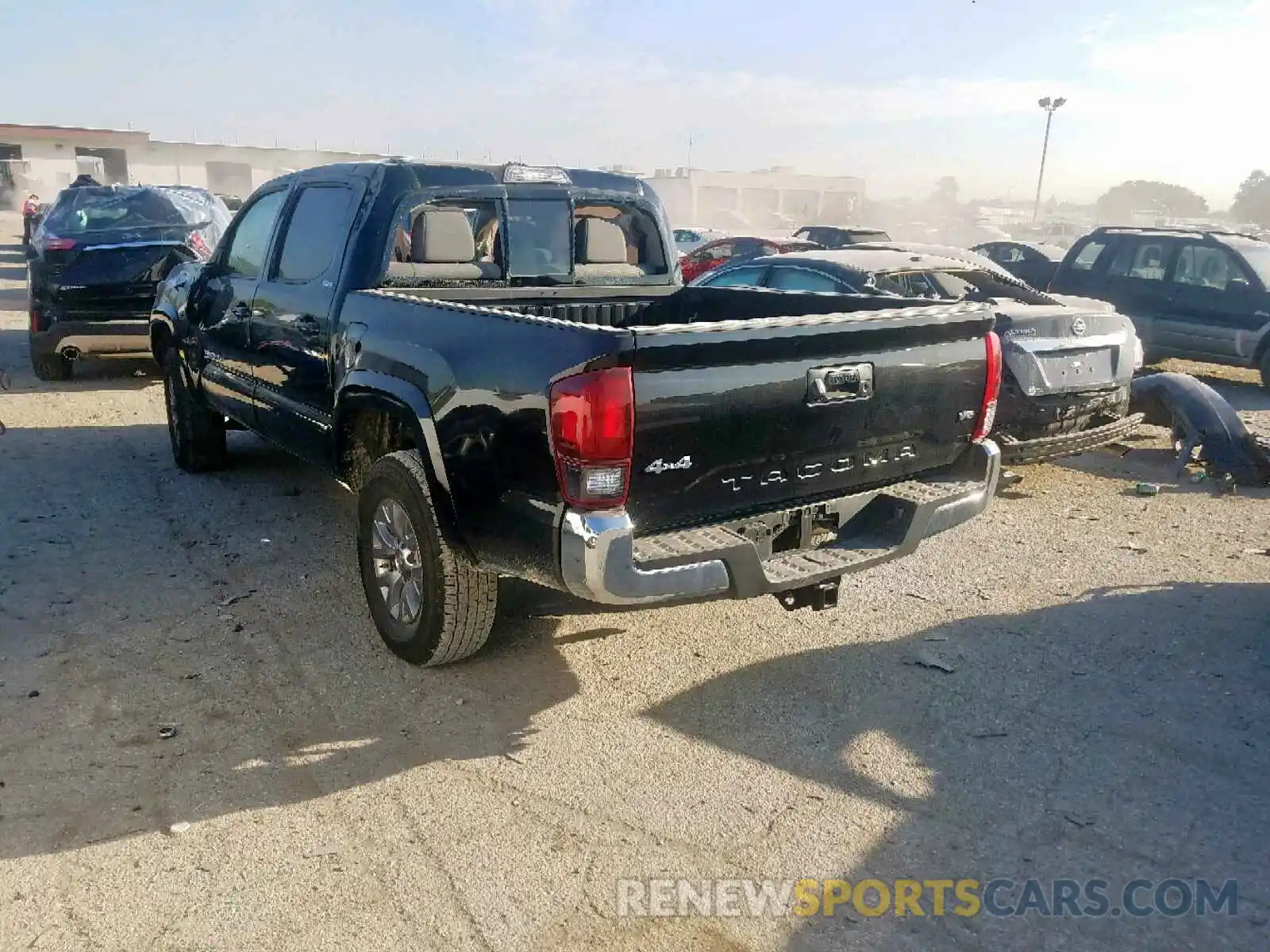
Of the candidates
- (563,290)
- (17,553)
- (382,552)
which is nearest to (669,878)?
(382,552)

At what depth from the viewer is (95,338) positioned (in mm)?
9625

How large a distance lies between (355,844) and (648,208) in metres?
3.77

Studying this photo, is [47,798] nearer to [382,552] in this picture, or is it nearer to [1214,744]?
[382,552]

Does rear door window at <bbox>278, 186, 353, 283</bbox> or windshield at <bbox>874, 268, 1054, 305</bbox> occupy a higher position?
rear door window at <bbox>278, 186, 353, 283</bbox>

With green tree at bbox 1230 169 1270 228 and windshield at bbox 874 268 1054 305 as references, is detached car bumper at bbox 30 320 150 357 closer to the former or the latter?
windshield at bbox 874 268 1054 305

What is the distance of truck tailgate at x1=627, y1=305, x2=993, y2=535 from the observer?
3211mm

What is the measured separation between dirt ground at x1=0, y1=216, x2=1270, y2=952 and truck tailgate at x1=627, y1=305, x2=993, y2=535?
921 millimetres

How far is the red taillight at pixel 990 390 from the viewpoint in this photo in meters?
4.13

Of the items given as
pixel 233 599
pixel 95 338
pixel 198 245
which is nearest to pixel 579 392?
pixel 233 599

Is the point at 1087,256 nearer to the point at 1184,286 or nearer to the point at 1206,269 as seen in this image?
the point at 1184,286

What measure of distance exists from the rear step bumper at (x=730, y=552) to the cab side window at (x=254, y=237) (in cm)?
326

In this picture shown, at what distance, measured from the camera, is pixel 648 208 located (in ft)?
18.4

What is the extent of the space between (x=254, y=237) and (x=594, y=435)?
3.54 m

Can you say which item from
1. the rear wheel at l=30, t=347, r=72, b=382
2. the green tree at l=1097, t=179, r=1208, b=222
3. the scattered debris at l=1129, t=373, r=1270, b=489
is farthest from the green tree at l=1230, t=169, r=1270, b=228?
the rear wheel at l=30, t=347, r=72, b=382
